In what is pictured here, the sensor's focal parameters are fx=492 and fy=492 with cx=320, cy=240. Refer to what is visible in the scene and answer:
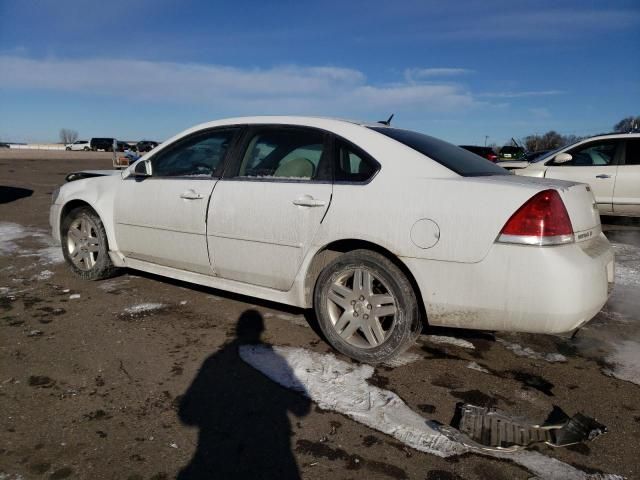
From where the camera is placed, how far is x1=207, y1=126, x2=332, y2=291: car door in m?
3.26

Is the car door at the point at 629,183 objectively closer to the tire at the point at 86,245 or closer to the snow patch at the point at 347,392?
the snow patch at the point at 347,392

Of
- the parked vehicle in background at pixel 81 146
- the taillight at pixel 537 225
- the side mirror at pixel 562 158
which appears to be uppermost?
the parked vehicle in background at pixel 81 146

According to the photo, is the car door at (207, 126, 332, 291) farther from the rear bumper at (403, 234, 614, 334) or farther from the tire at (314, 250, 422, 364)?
the rear bumper at (403, 234, 614, 334)

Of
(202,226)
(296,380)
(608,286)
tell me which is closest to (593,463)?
(608,286)

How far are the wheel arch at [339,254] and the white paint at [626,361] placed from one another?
4.07 feet

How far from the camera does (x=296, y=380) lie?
2.88 m

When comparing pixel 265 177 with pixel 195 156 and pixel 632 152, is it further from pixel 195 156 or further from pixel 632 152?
pixel 632 152

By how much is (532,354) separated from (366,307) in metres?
1.24

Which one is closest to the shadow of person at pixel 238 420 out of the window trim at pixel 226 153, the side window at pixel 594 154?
the window trim at pixel 226 153

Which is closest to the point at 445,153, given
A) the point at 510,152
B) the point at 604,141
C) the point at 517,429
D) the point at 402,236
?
the point at 402,236

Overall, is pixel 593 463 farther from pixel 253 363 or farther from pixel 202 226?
pixel 202 226

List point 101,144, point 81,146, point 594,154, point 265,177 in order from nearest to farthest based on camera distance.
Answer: point 265,177 → point 594,154 → point 101,144 → point 81,146

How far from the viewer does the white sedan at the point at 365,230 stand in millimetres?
2629

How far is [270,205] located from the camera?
3.37 metres
